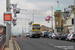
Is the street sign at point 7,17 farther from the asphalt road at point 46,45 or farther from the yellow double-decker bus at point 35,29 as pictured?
the yellow double-decker bus at point 35,29

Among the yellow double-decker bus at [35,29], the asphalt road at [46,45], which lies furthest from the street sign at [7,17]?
the yellow double-decker bus at [35,29]

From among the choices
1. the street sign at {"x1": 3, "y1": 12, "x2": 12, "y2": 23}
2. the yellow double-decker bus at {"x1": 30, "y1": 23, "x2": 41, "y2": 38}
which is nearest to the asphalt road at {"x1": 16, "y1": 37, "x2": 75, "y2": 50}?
the street sign at {"x1": 3, "y1": 12, "x2": 12, "y2": 23}

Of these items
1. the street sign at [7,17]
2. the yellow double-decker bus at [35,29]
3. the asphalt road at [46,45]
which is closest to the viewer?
the street sign at [7,17]

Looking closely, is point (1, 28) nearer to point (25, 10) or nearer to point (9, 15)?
point (25, 10)

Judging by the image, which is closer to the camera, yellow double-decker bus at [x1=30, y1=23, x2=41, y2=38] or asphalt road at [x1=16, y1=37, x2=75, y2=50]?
asphalt road at [x1=16, y1=37, x2=75, y2=50]

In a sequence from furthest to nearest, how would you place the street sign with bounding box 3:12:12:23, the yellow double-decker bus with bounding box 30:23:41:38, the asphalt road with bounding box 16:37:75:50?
1. the yellow double-decker bus with bounding box 30:23:41:38
2. the asphalt road with bounding box 16:37:75:50
3. the street sign with bounding box 3:12:12:23

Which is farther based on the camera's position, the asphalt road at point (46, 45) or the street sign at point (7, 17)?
the asphalt road at point (46, 45)

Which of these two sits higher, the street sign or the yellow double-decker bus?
the street sign

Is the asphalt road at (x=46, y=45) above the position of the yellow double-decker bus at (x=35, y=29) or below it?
below

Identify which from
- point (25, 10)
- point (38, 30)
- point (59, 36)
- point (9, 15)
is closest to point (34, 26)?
point (38, 30)

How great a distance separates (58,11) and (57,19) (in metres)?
3.68

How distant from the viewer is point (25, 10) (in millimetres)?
50656

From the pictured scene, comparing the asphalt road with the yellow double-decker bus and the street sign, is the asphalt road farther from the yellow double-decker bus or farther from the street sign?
the yellow double-decker bus

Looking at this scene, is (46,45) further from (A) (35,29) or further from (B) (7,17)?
(A) (35,29)
